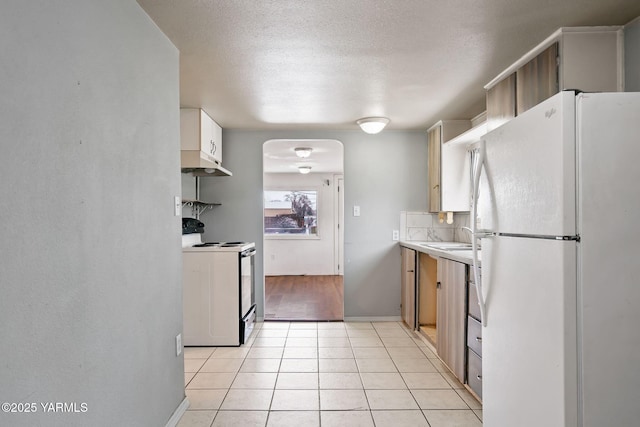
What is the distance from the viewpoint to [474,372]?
2344mm

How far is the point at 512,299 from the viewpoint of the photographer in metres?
1.54

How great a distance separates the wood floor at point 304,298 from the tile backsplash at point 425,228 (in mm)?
1277

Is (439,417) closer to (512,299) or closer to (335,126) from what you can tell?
(512,299)

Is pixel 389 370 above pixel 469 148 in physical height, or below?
below

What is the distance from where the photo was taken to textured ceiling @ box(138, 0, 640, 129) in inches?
70.7

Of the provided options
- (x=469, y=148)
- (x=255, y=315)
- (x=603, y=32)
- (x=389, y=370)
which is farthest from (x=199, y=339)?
(x=603, y=32)

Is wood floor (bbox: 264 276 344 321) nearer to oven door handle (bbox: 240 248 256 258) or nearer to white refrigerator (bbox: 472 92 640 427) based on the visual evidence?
oven door handle (bbox: 240 248 256 258)

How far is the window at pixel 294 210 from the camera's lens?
7.82m

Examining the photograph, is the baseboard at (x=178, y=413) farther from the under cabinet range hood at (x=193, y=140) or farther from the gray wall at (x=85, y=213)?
the under cabinet range hood at (x=193, y=140)

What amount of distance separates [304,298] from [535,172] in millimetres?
4513

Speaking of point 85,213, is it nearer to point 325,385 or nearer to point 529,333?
point 529,333

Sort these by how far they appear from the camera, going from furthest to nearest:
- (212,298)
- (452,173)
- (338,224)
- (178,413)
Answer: (338,224), (452,173), (212,298), (178,413)

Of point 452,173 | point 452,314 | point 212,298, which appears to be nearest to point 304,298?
point 212,298

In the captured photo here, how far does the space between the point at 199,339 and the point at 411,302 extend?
6.94 feet
